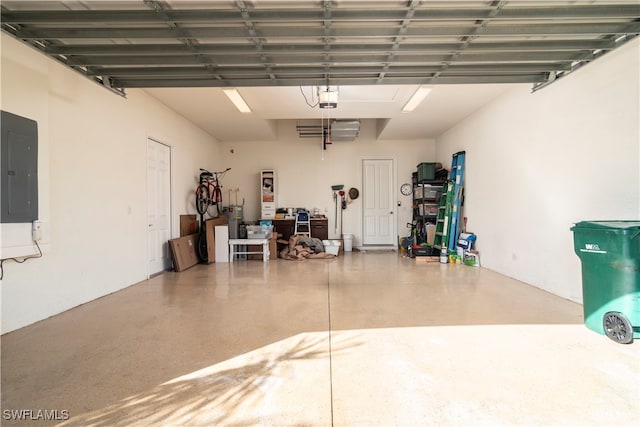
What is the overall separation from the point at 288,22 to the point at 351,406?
3.13 m

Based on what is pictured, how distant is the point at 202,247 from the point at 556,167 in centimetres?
657

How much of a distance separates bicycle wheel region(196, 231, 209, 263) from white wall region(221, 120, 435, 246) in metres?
1.90

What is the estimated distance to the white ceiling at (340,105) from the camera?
4.87 m

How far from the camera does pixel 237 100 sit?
16.5 ft

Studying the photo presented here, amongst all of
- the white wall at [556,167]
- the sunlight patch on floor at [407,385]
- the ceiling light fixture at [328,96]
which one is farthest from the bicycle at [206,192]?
the white wall at [556,167]

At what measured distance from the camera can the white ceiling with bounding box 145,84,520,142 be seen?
4.87 meters

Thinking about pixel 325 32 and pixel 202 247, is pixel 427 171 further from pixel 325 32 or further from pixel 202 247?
pixel 202 247

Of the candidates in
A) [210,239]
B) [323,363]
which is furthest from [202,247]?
[323,363]

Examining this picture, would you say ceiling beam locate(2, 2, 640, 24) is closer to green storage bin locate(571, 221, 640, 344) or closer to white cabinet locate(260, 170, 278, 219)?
green storage bin locate(571, 221, 640, 344)

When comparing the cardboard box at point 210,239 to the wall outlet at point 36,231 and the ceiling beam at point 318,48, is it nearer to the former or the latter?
the wall outlet at point 36,231

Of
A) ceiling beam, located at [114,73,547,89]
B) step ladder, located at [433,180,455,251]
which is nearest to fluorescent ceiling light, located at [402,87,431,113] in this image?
ceiling beam, located at [114,73,547,89]

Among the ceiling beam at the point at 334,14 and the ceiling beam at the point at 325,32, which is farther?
the ceiling beam at the point at 325,32

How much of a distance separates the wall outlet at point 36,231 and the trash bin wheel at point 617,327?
5301 millimetres

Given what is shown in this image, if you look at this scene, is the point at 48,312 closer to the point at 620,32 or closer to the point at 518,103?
the point at 620,32
